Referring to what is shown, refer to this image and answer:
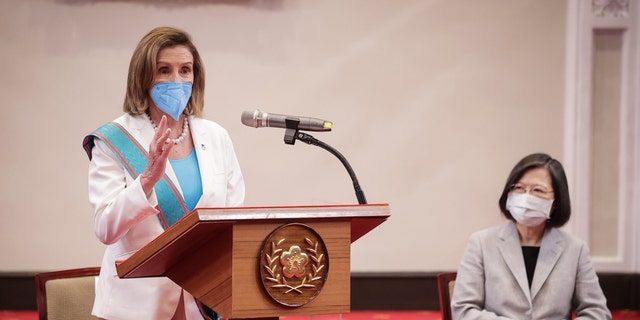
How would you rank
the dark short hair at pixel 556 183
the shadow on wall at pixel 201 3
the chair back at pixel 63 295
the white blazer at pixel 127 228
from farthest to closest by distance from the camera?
the shadow on wall at pixel 201 3, the dark short hair at pixel 556 183, the chair back at pixel 63 295, the white blazer at pixel 127 228

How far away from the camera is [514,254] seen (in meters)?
3.08

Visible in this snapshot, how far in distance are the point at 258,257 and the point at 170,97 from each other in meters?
0.74

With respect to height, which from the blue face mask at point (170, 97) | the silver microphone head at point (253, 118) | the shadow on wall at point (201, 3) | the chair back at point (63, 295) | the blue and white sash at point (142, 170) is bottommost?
the chair back at point (63, 295)

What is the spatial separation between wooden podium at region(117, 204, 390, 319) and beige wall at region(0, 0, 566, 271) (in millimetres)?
3483

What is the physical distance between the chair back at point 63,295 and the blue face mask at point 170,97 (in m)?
0.92

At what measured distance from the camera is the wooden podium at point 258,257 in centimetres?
168

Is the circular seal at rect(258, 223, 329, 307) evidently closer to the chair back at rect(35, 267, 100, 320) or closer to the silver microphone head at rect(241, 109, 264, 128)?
the silver microphone head at rect(241, 109, 264, 128)

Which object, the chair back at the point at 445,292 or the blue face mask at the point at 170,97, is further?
the chair back at the point at 445,292

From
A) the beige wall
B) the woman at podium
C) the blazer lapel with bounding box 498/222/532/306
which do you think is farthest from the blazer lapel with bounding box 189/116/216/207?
the beige wall

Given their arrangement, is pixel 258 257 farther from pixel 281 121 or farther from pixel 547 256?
pixel 547 256

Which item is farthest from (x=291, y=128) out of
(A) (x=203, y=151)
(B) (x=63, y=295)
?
(B) (x=63, y=295)

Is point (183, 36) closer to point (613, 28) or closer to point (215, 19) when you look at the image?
point (215, 19)

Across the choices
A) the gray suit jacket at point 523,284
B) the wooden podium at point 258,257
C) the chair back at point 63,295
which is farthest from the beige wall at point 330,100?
the wooden podium at point 258,257

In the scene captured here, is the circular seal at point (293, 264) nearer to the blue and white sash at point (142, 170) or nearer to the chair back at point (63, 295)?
the blue and white sash at point (142, 170)
